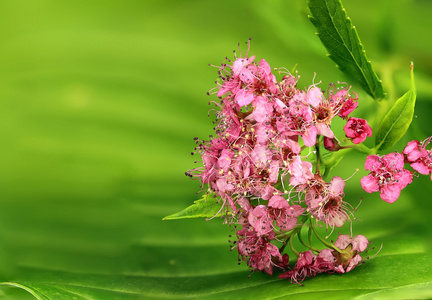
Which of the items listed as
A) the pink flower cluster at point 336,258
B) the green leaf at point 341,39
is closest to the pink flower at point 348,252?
the pink flower cluster at point 336,258

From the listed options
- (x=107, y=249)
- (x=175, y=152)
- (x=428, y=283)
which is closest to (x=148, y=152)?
(x=175, y=152)

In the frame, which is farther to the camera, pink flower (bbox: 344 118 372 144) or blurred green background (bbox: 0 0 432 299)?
blurred green background (bbox: 0 0 432 299)

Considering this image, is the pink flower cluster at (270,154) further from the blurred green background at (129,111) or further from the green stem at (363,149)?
the blurred green background at (129,111)

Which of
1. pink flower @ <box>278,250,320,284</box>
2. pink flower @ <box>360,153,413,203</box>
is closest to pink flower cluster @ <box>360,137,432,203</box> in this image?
pink flower @ <box>360,153,413,203</box>

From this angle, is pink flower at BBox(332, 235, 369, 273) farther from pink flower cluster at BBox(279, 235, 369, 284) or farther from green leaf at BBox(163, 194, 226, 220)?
green leaf at BBox(163, 194, 226, 220)

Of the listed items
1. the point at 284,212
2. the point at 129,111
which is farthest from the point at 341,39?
the point at 129,111

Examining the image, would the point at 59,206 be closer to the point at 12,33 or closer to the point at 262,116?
the point at 12,33

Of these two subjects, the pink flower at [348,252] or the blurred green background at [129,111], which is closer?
the pink flower at [348,252]
